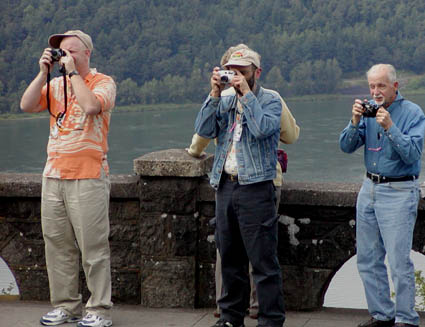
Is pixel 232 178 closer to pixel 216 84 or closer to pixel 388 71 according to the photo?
pixel 216 84

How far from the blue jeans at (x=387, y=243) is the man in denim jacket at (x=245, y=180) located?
46 cm

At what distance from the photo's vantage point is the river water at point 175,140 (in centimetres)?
4328

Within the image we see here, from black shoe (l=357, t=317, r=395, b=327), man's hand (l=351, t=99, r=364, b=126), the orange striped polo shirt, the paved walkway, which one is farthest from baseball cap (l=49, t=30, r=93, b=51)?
black shoe (l=357, t=317, r=395, b=327)

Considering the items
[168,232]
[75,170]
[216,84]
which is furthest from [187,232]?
[216,84]

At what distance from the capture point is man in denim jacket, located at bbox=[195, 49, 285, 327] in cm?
343

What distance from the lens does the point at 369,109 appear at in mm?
3375

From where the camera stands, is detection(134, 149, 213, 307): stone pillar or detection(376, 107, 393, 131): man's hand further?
detection(134, 149, 213, 307): stone pillar

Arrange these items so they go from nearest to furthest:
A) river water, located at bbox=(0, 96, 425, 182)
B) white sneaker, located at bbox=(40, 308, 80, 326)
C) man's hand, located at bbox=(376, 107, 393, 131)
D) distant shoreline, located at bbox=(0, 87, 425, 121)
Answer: man's hand, located at bbox=(376, 107, 393, 131)
white sneaker, located at bbox=(40, 308, 80, 326)
river water, located at bbox=(0, 96, 425, 182)
distant shoreline, located at bbox=(0, 87, 425, 121)

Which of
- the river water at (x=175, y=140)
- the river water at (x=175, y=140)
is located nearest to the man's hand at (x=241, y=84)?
the river water at (x=175, y=140)

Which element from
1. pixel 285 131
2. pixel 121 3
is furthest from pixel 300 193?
pixel 121 3

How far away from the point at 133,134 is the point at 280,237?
168 feet

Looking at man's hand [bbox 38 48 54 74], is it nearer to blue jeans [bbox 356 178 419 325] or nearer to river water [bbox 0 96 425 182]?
blue jeans [bbox 356 178 419 325]

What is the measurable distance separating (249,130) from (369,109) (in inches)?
23.3

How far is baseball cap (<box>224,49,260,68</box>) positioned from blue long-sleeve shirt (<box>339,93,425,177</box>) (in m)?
0.59
